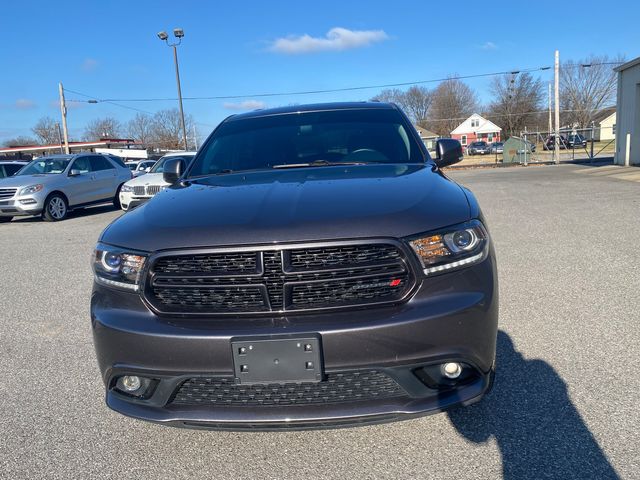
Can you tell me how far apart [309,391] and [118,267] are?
3.42 feet

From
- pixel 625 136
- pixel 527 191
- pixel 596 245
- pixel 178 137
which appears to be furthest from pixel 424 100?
pixel 596 245

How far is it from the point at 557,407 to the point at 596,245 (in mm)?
4577

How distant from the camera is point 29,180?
13242mm

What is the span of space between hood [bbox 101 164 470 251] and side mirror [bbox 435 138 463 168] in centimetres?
100

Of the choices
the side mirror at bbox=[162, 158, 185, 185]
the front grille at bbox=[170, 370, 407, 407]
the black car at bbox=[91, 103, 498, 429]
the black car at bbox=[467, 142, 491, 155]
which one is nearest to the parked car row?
the side mirror at bbox=[162, 158, 185, 185]

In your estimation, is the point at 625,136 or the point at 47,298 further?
the point at 625,136

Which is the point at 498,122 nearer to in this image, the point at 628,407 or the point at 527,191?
the point at 527,191

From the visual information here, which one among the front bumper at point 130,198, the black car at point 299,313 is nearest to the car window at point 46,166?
the front bumper at point 130,198

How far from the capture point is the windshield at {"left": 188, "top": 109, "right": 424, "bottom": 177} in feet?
11.7

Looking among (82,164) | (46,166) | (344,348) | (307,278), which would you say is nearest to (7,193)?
(46,166)

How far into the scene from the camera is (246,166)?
11.8 ft

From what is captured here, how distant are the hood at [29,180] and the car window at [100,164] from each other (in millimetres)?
1454

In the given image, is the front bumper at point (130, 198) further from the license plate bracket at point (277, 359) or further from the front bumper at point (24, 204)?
the license plate bracket at point (277, 359)

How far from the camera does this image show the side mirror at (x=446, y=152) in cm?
386
